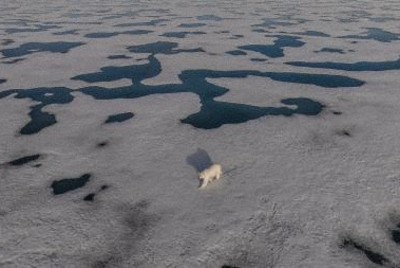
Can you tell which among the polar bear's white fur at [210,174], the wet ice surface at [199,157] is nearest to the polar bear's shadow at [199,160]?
the wet ice surface at [199,157]

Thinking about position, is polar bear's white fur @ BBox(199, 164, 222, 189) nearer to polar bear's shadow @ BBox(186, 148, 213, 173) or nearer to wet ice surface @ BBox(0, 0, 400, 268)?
wet ice surface @ BBox(0, 0, 400, 268)

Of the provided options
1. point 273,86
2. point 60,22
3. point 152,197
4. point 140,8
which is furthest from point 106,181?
point 140,8

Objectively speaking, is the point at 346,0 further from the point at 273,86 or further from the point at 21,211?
the point at 21,211

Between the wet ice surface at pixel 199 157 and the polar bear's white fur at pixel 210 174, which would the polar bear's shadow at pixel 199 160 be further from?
the polar bear's white fur at pixel 210 174

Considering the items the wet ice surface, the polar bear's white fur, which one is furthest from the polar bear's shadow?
the polar bear's white fur

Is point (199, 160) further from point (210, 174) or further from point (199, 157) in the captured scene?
point (210, 174)

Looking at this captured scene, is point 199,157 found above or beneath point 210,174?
beneath

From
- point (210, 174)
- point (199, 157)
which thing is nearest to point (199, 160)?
point (199, 157)
